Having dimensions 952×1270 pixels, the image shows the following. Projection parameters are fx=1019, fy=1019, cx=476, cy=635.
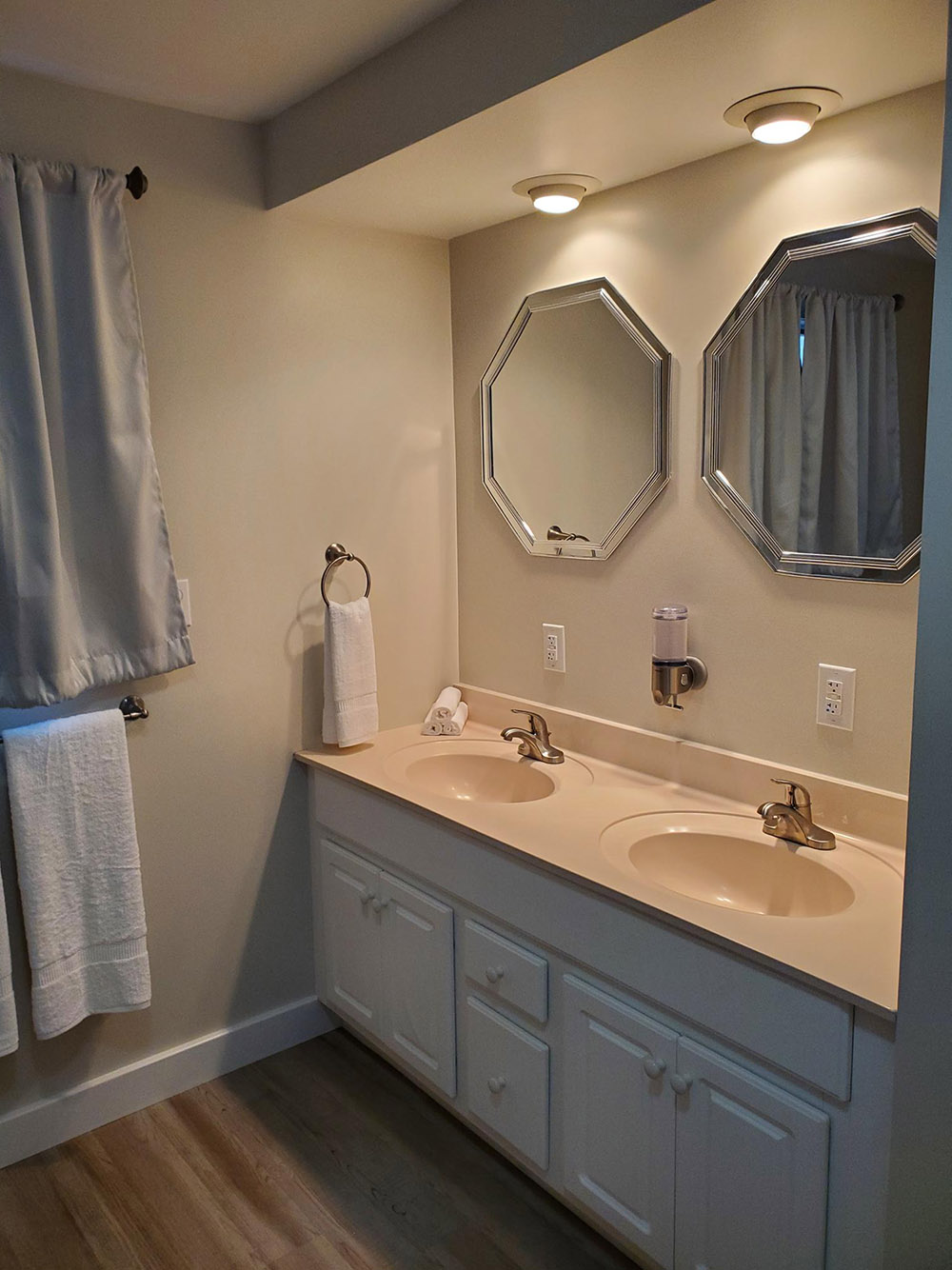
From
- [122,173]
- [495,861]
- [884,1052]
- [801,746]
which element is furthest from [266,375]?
[884,1052]

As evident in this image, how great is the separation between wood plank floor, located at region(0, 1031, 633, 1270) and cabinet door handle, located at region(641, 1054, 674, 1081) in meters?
0.51

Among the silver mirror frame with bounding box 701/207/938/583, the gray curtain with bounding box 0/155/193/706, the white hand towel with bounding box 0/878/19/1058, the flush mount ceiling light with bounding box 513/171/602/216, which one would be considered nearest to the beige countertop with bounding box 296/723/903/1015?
the silver mirror frame with bounding box 701/207/938/583

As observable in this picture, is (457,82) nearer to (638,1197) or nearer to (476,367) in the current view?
(476,367)

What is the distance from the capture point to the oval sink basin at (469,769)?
2.45m

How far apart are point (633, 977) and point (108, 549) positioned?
1.36m

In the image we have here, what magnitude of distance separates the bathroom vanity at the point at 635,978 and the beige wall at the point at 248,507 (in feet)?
0.65

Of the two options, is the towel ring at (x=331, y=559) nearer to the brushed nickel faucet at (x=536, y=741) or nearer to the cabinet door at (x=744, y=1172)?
the brushed nickel faucet at (x=536, y=741)

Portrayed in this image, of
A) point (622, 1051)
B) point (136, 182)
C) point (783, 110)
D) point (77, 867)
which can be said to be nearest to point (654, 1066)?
point (622, 1051)

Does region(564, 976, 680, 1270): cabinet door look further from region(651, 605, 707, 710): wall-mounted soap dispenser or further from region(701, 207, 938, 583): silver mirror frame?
region(701, 207, 938, 583): silver mirror frame

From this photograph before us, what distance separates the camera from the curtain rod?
6.89 ft

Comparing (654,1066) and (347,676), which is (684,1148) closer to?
(654,1066)

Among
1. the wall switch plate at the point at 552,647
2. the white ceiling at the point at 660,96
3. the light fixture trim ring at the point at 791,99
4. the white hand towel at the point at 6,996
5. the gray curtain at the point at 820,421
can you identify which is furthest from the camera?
the wall switch plate at the point at 552,647

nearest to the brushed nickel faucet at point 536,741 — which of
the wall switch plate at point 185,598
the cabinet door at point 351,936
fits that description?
the cabinet door at point 351,936

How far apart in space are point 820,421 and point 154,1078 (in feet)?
6.93
